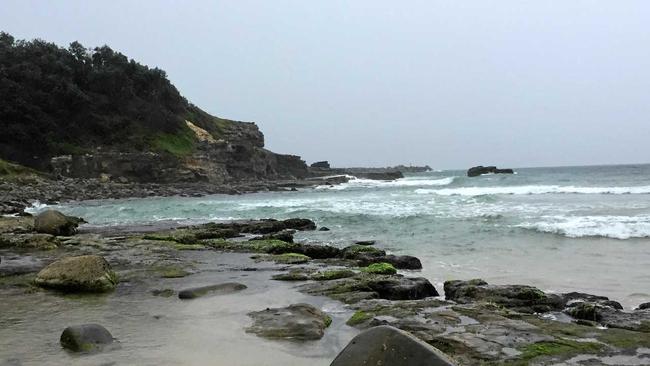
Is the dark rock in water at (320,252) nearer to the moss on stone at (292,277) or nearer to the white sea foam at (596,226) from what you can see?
the moss on stone at (292,277)

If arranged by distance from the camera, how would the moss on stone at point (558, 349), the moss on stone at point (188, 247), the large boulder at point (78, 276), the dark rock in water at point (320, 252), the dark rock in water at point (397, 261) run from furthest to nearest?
1. the moss on stone at point (188, 247)
2. the dark rock in water at point (320, 252)
3. the dark rock in water at point (397, 261)
4. the large boulder at point (78, 276)
5. the moss on stone at point (558, 349)

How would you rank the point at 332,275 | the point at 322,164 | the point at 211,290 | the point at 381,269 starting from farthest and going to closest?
the point at 322,164
the point at 381,269
the point at 332,275
the point at 211,290

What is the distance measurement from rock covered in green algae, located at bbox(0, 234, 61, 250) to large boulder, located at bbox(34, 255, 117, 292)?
7.15 m

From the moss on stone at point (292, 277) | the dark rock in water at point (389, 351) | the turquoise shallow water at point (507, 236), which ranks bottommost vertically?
the turquoise shallow water at point (507, 236)

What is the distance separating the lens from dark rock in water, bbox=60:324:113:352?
247 inches

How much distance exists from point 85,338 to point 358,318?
12.0 feet

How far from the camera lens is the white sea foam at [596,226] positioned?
1930cm

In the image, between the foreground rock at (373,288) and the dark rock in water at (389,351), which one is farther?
the foreground rock at (373,288)

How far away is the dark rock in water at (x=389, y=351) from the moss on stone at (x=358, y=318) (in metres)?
3.23

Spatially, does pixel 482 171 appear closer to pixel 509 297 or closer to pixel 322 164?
pixel 322 164

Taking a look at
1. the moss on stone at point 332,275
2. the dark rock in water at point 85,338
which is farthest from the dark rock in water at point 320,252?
the dark rock in water at point 85,338

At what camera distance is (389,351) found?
4113 mm

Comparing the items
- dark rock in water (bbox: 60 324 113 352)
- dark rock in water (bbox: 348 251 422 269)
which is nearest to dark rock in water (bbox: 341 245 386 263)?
dark rock in water (bbox: 348 251 422 269)

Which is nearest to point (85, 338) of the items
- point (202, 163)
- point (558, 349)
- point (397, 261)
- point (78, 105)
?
point (558, 349)
